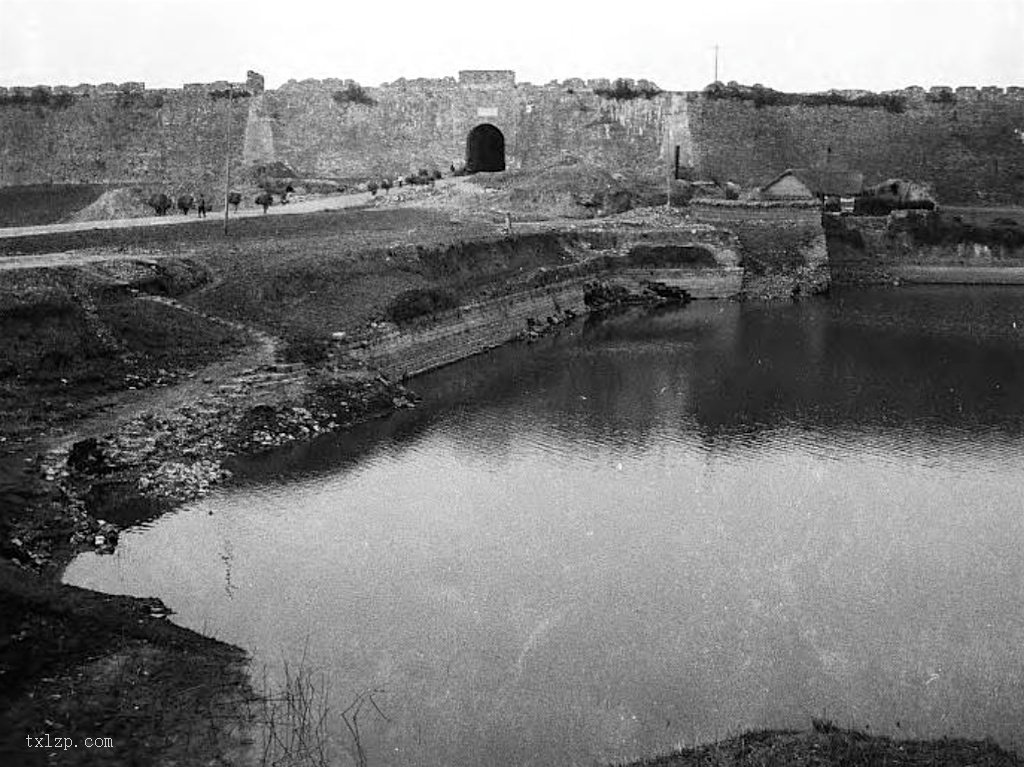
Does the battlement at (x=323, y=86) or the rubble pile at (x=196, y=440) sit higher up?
the battlement at (x=323, y=86)

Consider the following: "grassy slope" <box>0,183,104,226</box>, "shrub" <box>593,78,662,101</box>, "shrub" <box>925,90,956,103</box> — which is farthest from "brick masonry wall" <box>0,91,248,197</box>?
"shrub" <box>925,90,956,103</box>

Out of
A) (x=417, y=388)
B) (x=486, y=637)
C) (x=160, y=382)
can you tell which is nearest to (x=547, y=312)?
(x=417, y=388)

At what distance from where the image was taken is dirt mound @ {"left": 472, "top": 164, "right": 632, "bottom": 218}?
3225 centimetres

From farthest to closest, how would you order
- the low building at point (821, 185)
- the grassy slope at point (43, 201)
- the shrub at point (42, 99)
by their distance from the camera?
the shrub at point (42, 99)
the low building at point (821, 185)
the grassy slope at point (43, 201)

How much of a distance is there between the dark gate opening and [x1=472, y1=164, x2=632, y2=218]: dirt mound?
171 inches

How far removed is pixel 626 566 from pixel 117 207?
2508 cm

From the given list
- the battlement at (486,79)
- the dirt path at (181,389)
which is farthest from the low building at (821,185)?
the dirt path at (181,389)

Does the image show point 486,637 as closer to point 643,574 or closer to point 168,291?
point 643,574

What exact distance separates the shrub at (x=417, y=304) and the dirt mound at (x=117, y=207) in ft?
41.4

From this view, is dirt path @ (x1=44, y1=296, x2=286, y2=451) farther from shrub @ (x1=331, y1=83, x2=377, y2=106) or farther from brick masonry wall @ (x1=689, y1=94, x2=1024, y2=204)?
brick masonry wall @ (x1=689, y1=94, x2=1024, y2=204)

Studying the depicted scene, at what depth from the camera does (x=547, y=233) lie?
1134 inches

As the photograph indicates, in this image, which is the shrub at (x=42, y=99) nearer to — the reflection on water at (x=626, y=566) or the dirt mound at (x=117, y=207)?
the dirt mound at (x=117, y=207)

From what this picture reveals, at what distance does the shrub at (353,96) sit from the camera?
37.3 m

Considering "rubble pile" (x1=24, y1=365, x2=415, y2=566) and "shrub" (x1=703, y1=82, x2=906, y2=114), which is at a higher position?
"shrub" (x1=703, y1=82, x2=906, y2=114)
